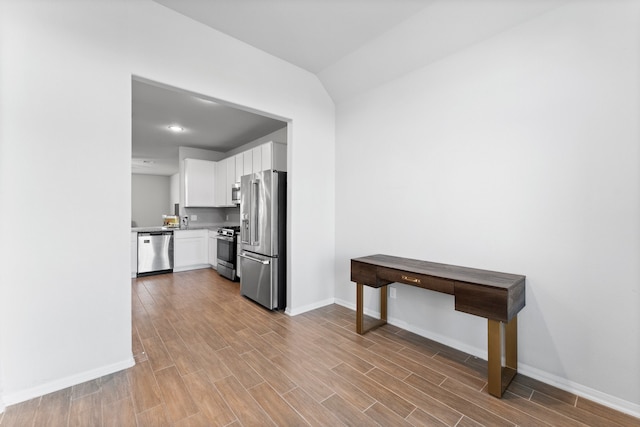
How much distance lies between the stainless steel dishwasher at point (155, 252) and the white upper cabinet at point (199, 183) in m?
0.94

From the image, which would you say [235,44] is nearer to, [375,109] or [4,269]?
[375,109]

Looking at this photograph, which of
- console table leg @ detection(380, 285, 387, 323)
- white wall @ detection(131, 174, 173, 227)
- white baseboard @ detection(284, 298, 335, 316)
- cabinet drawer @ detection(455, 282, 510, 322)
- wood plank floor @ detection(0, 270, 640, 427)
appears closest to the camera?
wood plank floor @ detection(0, 270, 640, 427)

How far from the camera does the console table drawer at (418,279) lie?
2156mm

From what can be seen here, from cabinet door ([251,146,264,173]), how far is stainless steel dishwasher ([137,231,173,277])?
2.35 metres

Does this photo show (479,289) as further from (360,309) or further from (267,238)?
(267,238)

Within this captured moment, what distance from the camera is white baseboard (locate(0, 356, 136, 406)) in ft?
5.81

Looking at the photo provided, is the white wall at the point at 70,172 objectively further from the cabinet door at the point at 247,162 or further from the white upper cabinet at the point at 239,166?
the white upper cabinet at the point at 239,166

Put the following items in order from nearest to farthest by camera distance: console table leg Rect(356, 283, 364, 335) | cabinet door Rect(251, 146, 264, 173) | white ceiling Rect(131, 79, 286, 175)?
console table leg Rect(356, 283, 364, 335), white ceiling Rect(131, 79, 286, 175), cabinet door Rect(251, 146, 264, 173)

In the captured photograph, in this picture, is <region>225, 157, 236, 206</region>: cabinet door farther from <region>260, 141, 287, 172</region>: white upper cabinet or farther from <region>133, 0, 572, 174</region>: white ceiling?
<region>133, 0, 572, 174</region>: white ceiling

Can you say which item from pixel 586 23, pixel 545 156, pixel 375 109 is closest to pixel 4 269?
pixel 375 109

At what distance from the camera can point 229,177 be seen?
5762 millimetres

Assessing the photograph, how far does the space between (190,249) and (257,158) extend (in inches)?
104

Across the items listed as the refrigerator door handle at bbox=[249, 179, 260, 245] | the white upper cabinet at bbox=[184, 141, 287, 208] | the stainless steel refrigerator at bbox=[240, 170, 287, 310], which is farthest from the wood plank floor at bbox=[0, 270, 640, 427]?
the white upper cabinet at bbox=[184, 141, 287, 208]

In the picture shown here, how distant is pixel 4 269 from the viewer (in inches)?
69.1
